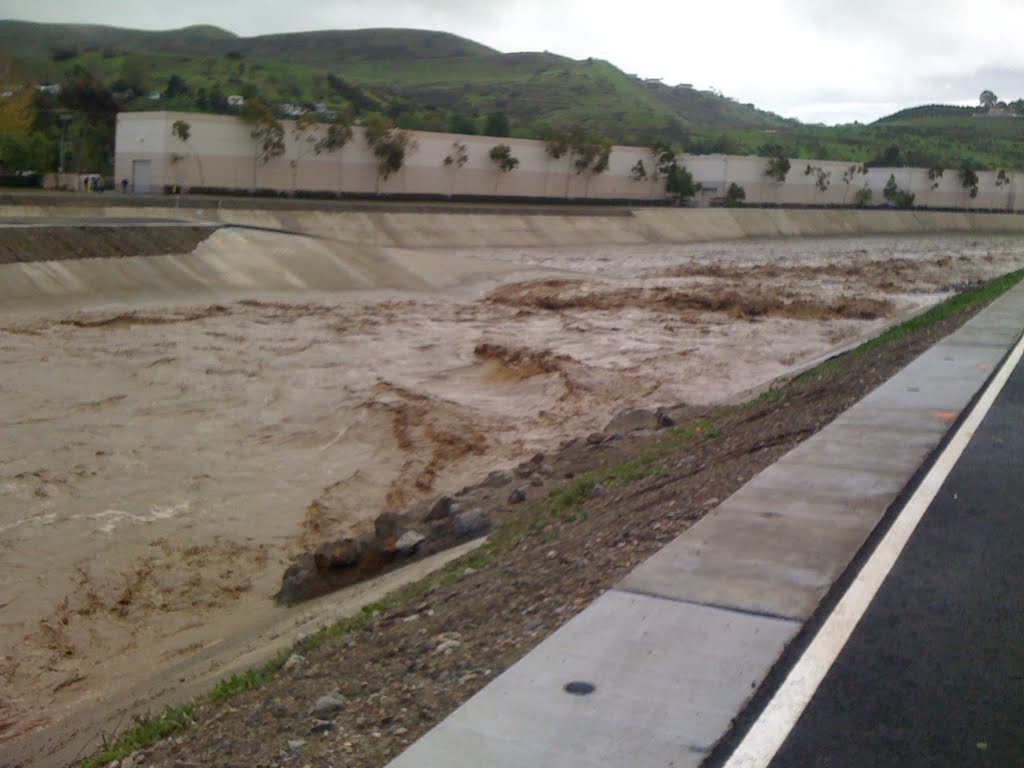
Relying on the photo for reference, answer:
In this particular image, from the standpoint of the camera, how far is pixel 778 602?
19.2 feet

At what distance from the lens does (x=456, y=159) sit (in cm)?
7912

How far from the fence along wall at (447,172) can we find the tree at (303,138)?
9 centimetres

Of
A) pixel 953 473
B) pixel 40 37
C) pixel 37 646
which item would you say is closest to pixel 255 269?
pixel 37 646

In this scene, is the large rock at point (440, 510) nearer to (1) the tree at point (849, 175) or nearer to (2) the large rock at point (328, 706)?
(2) the large rock at point (328, 706)

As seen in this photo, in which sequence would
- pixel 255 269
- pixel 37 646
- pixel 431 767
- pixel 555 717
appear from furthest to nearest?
pixel 255 269, pixel 37 646, pixel 555 717, pixel 431 767

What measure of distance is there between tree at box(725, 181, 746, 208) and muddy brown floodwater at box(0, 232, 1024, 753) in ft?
193

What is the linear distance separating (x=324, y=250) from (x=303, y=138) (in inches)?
1222

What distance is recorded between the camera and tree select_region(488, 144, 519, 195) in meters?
82.1

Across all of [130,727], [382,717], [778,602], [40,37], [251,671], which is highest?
[40,37]

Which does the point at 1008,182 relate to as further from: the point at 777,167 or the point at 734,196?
the point at 734,196

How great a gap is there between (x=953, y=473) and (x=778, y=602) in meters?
3.27

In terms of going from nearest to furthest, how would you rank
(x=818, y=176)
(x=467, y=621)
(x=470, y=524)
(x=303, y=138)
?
(x=467, y=621) < (x=470, y=524) < (x=303, y=138) < (x=818, y=176)

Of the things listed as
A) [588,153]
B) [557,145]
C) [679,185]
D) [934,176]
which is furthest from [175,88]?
[934,176]

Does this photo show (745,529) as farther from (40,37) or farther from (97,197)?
(40,37)
